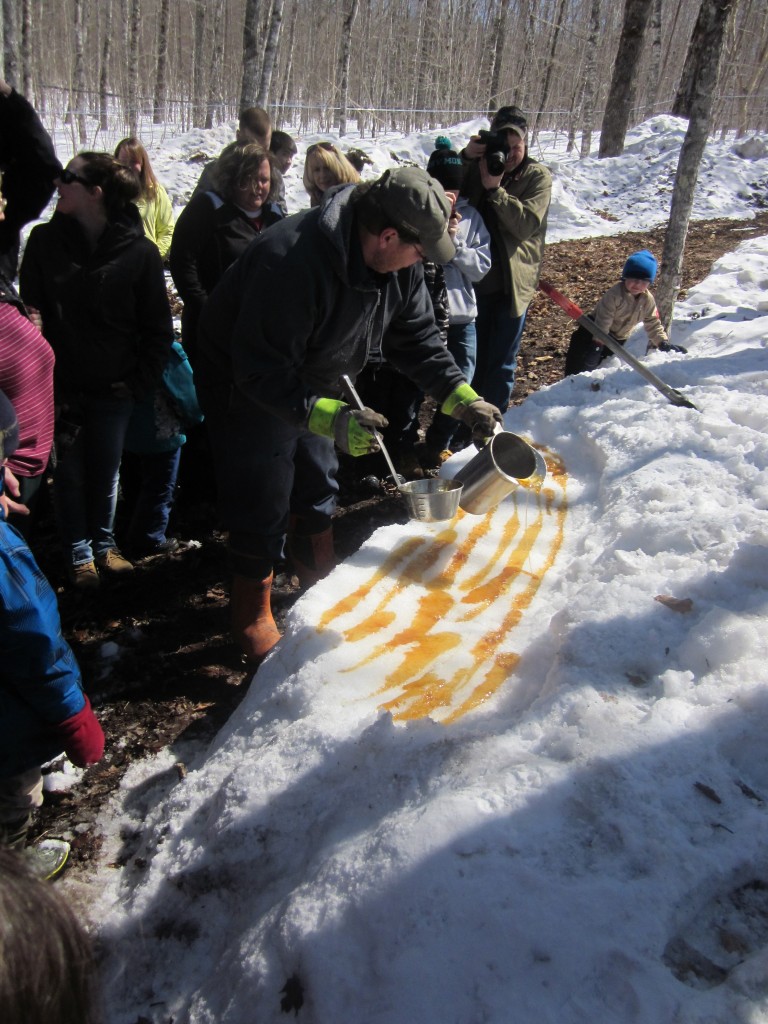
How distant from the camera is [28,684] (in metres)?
2.10

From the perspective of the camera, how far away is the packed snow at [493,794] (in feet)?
4.65

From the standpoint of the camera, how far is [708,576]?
2.64 metres

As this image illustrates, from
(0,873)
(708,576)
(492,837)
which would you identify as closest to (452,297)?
(708,576)

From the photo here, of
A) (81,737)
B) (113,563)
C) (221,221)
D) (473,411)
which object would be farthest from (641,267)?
(81,737)

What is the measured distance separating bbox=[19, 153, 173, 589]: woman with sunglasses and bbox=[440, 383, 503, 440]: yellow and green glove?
5.05 feet

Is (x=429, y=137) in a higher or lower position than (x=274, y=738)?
higher

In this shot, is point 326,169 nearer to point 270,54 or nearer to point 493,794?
point 493,794

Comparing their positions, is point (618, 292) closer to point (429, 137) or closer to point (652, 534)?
point (652, 534)

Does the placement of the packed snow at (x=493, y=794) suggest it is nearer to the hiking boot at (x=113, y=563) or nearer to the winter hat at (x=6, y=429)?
the winter hat at (x=6, y=429)

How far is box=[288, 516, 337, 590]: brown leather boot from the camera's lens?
12.7ft

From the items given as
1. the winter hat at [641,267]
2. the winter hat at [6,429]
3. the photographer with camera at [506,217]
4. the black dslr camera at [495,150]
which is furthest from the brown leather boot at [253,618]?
the winter hat at [641,267]

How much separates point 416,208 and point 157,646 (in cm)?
244

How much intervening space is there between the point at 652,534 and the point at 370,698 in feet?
4.64

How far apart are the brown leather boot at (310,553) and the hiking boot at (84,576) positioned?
1.07 metres
